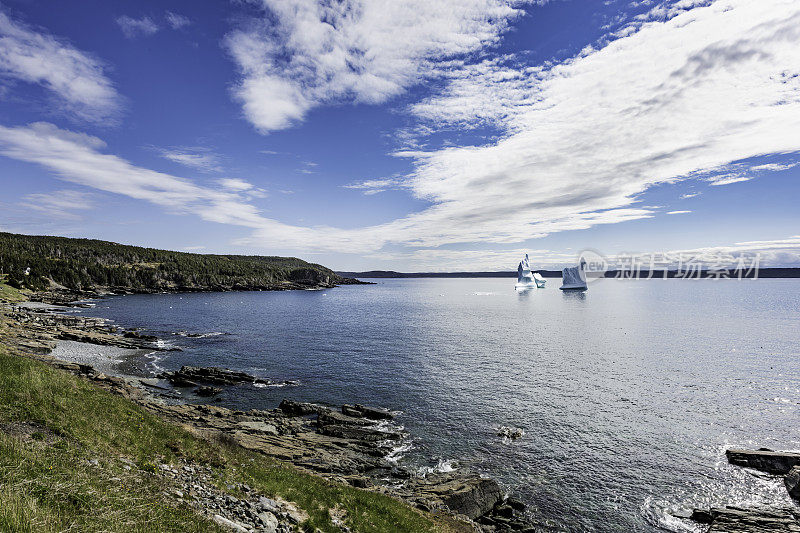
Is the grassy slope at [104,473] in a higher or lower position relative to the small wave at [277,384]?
higher

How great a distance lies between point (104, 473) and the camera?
39.3 ft

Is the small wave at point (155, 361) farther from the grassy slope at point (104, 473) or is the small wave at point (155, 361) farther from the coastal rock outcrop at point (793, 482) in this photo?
the coastal rock outcrop at point (793, 482)

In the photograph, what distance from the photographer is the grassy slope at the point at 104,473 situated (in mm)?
9055

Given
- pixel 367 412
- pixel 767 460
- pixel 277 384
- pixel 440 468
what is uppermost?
pixel 767 460

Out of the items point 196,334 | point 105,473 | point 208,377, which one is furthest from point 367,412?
point 196,334

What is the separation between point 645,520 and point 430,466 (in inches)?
566

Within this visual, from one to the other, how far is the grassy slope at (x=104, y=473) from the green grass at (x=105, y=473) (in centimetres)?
3

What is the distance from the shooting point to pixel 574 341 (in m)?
75.8

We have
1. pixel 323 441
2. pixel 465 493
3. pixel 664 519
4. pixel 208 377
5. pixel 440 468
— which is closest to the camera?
pixel 465 493

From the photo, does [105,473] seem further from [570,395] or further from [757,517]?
[570,395]

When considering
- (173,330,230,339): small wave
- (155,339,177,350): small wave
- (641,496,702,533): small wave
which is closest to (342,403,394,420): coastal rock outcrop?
(641,496,702,533): small wave

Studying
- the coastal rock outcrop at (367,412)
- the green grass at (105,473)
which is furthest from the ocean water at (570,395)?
the green grass at (105,473)

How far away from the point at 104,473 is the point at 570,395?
147 ft

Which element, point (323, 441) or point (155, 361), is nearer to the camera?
point (323, 441)
